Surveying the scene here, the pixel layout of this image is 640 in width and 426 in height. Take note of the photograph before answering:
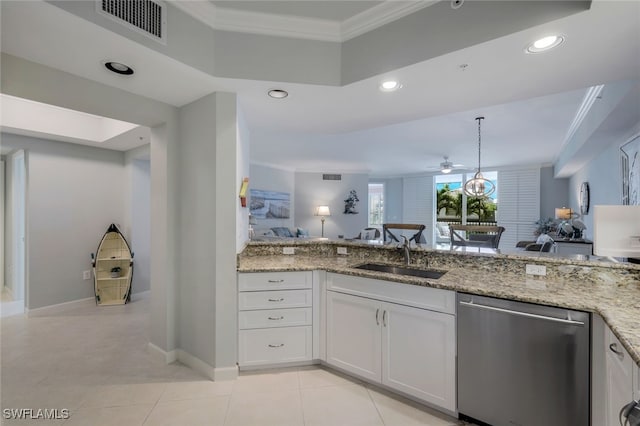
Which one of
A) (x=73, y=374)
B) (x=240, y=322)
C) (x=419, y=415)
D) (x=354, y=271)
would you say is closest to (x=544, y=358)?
(x=419, y=415)

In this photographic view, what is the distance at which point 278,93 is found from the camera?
2254 millimetres

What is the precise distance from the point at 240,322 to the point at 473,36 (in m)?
2.50

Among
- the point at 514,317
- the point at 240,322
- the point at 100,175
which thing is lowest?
the point at 240,322

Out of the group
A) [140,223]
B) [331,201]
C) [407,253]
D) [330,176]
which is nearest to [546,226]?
[331,201]

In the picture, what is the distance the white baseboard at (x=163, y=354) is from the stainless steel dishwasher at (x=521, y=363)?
231cm

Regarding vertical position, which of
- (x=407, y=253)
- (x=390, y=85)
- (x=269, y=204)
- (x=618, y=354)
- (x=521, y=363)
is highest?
(x=390, y=85)

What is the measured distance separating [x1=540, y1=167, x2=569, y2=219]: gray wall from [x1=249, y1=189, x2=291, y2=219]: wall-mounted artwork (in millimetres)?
6579

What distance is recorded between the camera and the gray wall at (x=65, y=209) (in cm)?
357

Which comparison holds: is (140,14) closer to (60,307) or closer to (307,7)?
(307,7)

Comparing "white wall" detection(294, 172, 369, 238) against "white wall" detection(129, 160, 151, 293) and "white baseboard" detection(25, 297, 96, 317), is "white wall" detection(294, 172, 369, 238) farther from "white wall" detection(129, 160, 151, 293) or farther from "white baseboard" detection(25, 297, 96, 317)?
"white baseboard" detection(25, 297, 96, 317)

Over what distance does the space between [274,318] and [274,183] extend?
18.2 feet

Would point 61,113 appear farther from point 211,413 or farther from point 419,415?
point 419,415

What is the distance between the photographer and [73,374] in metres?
2.32

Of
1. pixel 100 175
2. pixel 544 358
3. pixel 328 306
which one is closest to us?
pixel 544 358
